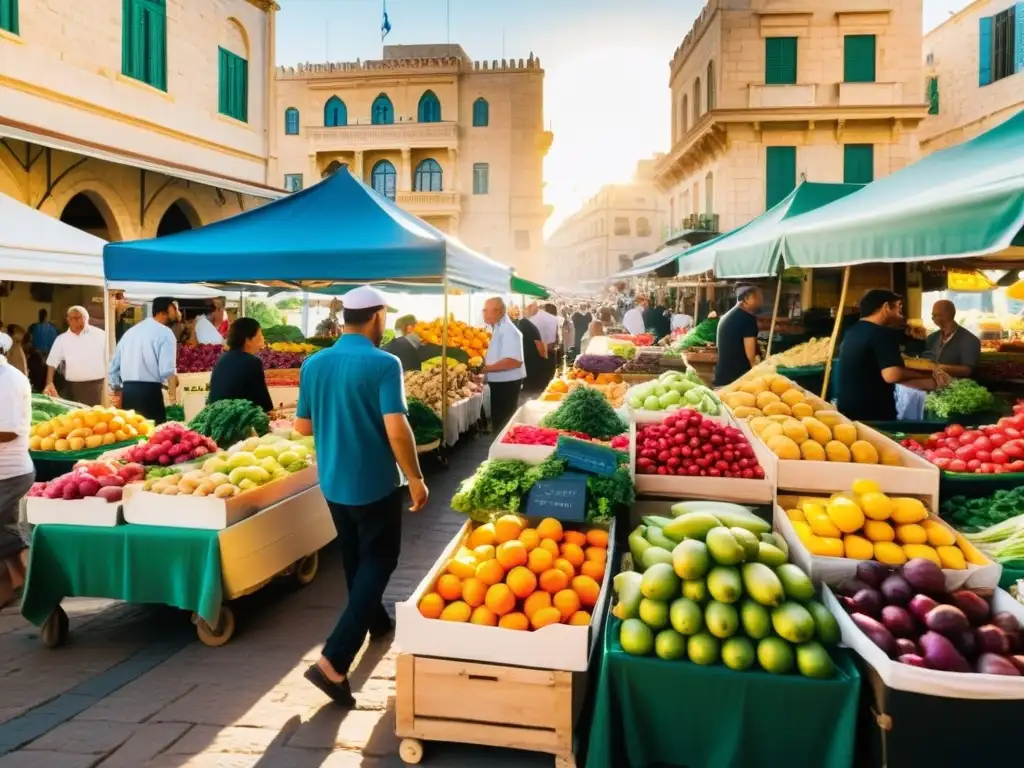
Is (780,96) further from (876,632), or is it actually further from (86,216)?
(876,632)

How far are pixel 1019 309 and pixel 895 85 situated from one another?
8035 mm

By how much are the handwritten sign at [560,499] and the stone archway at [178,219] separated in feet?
43.2

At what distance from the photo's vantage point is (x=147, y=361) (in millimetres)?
7031

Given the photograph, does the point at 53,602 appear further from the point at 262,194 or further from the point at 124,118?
the point at 262,194

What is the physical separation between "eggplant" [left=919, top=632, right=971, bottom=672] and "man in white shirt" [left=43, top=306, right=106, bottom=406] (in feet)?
30.6

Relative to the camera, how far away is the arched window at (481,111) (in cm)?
3741

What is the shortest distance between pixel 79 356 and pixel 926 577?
9245 mm

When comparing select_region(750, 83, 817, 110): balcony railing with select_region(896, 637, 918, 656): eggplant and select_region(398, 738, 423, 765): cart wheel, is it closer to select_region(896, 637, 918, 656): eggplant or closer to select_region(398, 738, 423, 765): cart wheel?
select_region(896, 637, 918, 656): eggplant

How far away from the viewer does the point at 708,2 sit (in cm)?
2650

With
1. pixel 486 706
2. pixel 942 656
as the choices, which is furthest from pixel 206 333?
pixel 942 656

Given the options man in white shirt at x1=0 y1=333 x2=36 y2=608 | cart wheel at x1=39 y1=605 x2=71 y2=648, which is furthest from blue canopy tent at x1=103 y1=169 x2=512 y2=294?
cart wheel at x1=39 y1=605 x2=71 y2=648

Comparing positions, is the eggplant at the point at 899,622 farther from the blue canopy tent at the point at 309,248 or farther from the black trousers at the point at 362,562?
the blue canopy tent at the point at 309,248

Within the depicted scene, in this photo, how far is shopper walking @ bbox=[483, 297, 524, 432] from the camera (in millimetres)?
8555

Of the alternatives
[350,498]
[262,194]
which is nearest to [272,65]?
[262,194]
